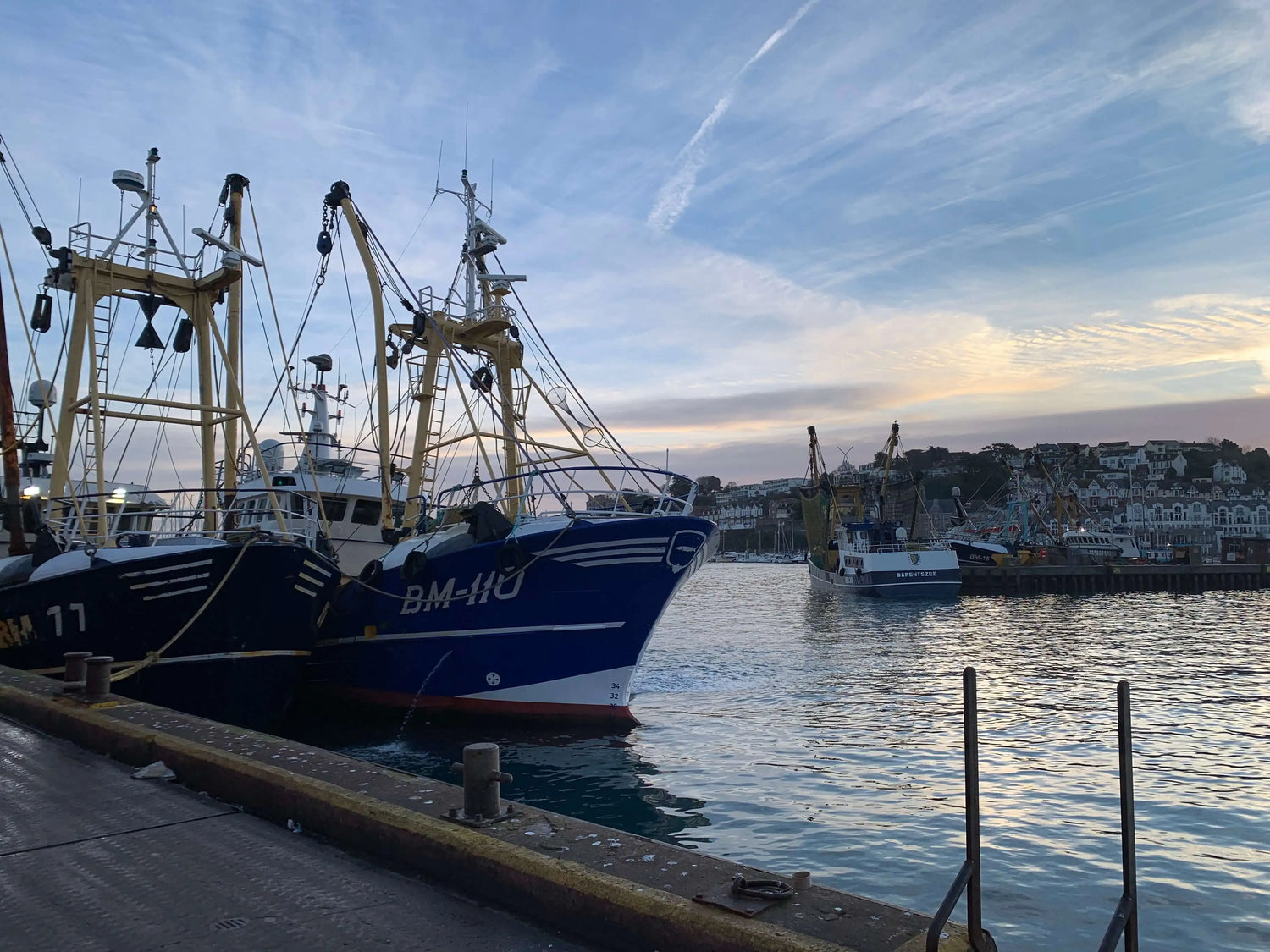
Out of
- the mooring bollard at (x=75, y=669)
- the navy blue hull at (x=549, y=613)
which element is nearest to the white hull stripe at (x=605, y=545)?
the navy blue hull at (x=549, y=613)

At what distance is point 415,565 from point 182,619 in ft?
11.3

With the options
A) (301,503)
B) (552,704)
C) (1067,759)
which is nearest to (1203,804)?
(1067,759)

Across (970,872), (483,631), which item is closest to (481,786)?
(970,872)

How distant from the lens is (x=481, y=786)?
187 inches

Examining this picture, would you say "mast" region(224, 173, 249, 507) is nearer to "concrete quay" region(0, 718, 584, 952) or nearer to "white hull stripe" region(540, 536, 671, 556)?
"white hull stripe" region(540, 536, 671, 556)

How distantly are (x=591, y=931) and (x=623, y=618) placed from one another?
32.4 feet

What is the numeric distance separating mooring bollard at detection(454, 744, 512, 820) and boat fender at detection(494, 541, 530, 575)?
8597 mm

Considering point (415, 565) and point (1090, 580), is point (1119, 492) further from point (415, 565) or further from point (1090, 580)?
point (415, 565)

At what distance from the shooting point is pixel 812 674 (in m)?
21.8

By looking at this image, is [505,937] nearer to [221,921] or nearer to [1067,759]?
[221,921]

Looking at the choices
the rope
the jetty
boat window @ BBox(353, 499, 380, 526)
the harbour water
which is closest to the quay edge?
the harbour water

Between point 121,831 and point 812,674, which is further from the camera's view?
point 812,674

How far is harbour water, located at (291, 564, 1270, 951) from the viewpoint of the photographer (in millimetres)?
7602

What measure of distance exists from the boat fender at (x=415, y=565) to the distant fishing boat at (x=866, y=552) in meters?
43.5
